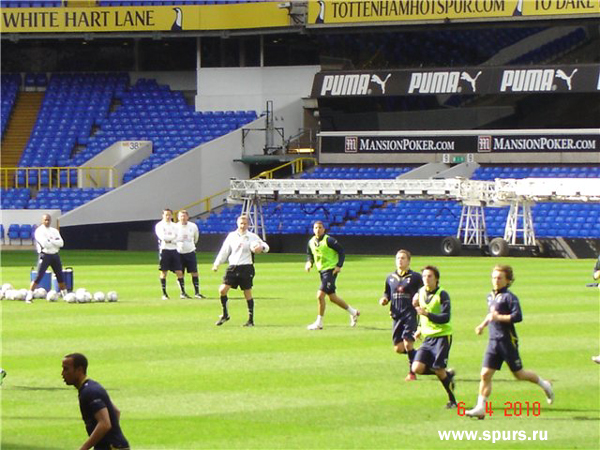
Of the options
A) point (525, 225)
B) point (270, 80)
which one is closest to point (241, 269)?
point (525, 225)

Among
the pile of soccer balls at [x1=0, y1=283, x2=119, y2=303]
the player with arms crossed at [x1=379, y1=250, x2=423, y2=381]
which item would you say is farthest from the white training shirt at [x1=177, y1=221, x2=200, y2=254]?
the player with arms crossed at [x1=379, y1=250, x2=423, y2=381]

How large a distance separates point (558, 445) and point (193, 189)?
48803 millimetres

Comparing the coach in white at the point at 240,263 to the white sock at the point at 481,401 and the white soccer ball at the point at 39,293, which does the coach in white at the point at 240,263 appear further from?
the white sock at the point at 481,401

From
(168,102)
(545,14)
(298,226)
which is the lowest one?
(298,226)

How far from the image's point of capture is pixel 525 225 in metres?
50.2

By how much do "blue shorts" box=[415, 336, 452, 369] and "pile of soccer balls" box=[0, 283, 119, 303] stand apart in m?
14.7

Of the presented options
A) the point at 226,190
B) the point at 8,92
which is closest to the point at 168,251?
the point at 226,190

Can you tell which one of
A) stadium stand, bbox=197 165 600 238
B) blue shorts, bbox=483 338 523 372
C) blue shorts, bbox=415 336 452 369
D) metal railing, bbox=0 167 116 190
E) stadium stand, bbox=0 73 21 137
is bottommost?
stadium stand, bbox=197 165 600 238

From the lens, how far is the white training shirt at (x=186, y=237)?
31.6 meters

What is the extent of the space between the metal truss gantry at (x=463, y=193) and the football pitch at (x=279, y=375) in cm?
1747

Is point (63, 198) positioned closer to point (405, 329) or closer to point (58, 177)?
point (58, 177)

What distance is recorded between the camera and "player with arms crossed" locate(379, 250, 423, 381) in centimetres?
1894

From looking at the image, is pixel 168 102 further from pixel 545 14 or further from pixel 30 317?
pixel 30 317

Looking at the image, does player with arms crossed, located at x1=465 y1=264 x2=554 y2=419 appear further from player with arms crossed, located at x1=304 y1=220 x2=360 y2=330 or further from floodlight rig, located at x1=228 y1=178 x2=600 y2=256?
floodlight rig, located at x1=228 y1=178 x2=600 y2=256
